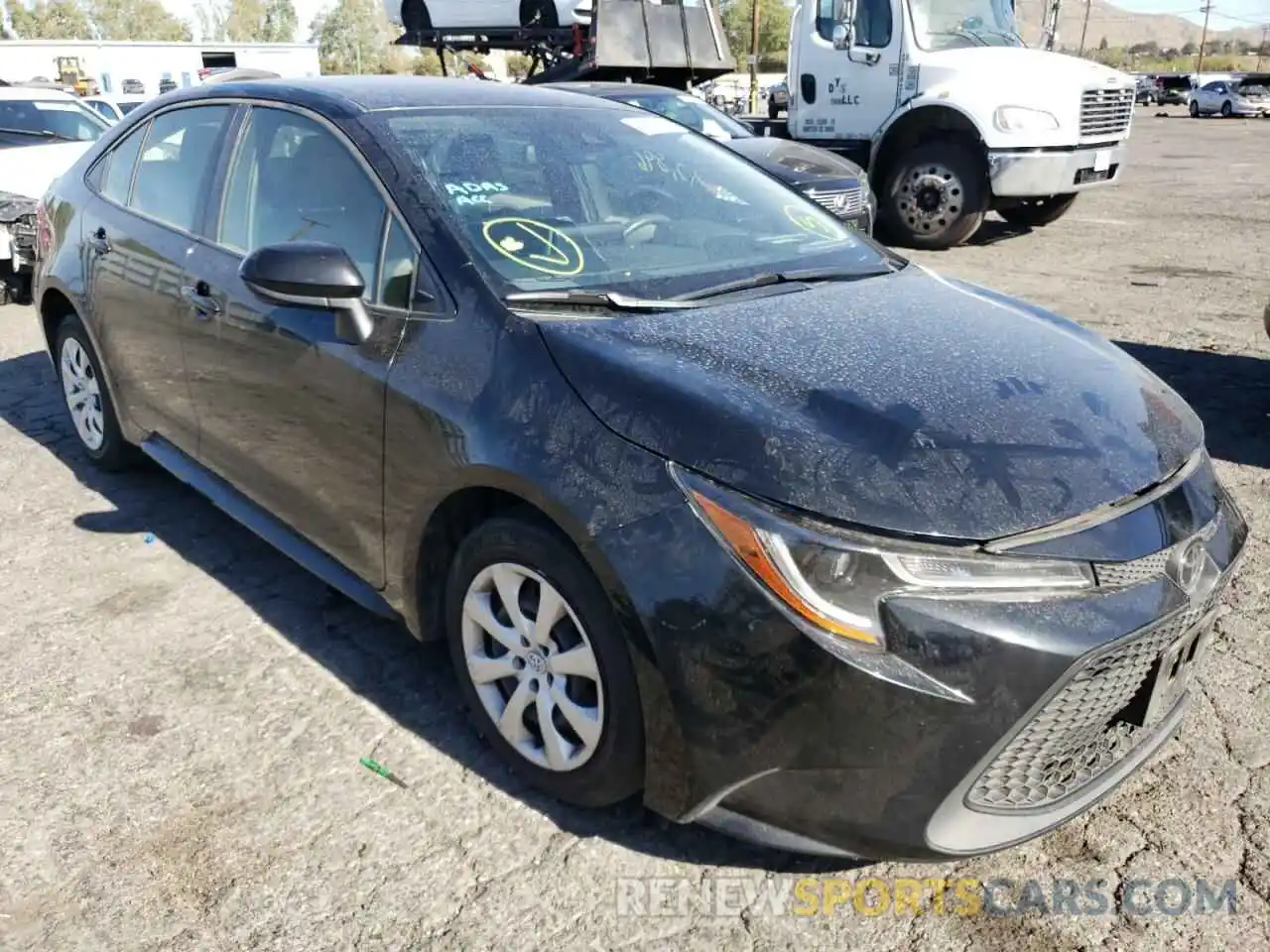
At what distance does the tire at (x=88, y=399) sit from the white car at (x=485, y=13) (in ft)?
40.9

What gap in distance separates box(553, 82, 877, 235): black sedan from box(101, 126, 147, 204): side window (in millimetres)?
3832

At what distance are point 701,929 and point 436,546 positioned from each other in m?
1.08

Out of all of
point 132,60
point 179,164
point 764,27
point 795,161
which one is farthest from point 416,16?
point 764,27

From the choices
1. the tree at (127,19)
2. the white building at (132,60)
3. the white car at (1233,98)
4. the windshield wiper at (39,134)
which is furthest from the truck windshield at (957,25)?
the tree at (127,19)

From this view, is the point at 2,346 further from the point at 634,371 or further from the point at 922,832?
the point at 922,832

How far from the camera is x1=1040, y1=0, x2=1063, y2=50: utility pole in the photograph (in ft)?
37.4

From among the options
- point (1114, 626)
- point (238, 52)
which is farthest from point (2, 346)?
point (238, 52)

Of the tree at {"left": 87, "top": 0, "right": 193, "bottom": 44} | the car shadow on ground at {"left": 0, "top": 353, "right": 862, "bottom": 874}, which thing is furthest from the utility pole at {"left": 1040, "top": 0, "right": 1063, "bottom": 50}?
the tree at {"left": 87, "top": 0, "right": 193, "bottom": 44}

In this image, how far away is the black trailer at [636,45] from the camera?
13.7m

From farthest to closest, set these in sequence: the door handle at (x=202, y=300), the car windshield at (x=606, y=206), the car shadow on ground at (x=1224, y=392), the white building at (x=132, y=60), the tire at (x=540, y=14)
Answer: the white building at (x=132, y=60) < the tire at (x=540, y=14) < the car shadow on ground at (x=1224, y=392) < the door handle at (x=202, y=300) < the car windshield at (x=606, y=206)

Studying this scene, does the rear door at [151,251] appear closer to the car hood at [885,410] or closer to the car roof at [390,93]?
the car roof at [390,93]

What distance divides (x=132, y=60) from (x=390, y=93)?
35.2 metres

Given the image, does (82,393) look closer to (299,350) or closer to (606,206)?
(299,350)

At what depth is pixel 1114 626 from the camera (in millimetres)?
1932
